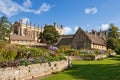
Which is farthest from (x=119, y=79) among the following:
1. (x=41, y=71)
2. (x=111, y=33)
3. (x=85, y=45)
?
(x=111, y=33)

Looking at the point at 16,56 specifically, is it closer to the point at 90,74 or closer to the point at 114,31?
the point at 90,74

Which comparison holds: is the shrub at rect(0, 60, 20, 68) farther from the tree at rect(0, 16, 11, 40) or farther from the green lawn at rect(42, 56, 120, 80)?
the tree at rect(0, 16, 11, 40)

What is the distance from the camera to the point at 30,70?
18.0 meters

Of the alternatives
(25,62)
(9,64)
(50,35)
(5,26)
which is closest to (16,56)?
(25,62)

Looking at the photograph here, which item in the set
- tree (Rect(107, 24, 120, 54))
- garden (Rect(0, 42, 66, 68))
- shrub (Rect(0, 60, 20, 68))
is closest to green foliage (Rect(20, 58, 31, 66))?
garden (Rect(0, 42, 66, 68))

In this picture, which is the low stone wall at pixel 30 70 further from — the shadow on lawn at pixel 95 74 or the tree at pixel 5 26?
the tree at pixel 5 26

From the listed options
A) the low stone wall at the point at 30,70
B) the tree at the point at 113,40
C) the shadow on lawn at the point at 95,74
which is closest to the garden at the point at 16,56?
the low stone wall at the point at 30,70

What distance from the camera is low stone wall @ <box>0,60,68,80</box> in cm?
1556

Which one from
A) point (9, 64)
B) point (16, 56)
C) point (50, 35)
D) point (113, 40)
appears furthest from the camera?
point (50, 35)

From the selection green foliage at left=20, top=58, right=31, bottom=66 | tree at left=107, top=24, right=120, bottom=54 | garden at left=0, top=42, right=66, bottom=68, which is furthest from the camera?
tree at left=107, top=24, right=120, bottom=54

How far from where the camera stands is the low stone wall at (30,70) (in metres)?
15.6

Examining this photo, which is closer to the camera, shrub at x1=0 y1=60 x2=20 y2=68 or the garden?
shrub at x1=0 y1=60 x2=20 y2=68

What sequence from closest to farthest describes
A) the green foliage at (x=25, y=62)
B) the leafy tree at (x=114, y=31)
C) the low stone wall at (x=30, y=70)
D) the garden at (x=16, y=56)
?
the low stone wall at (x=30, y=70) → the garden at (x=16, y=56) → the green foliage at (x=25, y=62) → the leafy tree at (x=114, y=31)

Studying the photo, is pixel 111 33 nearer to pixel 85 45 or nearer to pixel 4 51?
pixel 85 45
